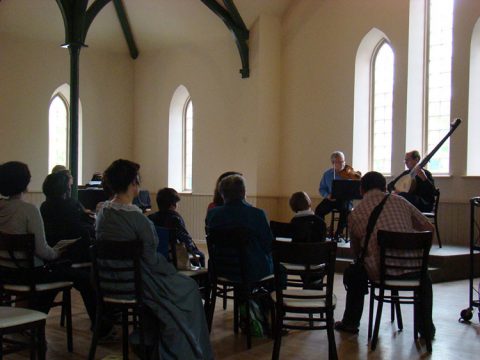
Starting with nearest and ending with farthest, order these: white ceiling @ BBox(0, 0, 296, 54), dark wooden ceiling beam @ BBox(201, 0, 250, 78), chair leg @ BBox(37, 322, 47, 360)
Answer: chair leg @ BBox(37, 322, 47, 360), dark wooden ceiling beam @ BBox(201, 0, 250, 78), white ceiling @ BBox(0, 0, 296, 54)

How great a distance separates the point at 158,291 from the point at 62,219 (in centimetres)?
135

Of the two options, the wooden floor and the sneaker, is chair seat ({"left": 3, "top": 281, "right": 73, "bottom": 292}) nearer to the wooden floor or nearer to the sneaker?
the wooden floor

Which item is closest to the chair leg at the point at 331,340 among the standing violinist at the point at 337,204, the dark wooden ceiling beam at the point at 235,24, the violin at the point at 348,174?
the standing violinist at the point at 337,204

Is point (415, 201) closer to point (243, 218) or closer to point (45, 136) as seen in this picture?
point (243, 218)

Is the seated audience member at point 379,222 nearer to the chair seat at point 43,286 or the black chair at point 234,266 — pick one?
the black chair at point 234,266

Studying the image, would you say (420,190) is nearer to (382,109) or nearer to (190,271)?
(382,109)

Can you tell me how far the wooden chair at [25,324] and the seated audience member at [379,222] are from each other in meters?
2.40

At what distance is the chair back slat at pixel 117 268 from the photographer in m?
3.45

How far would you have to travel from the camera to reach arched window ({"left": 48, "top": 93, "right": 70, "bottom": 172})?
12.7m

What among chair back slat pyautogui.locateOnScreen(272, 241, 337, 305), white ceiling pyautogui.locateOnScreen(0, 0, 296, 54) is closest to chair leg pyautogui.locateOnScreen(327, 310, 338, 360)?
chair back slat pyautogui.locateOnScreen(272, 241, 337, 305)

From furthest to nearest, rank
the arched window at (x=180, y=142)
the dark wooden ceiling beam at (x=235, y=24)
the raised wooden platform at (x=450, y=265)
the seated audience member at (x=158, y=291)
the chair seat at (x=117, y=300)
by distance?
the arched window at (x=180, y=142), the dark wooden ceiling beam at (x=235, y=24), the raised wooden platform at (x=450, y=265), the chair seat at (x=117, y=300), the seated audience member at (x=158, y=291)

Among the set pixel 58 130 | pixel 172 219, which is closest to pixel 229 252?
pixel 172 219

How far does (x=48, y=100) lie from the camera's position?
1213 cm

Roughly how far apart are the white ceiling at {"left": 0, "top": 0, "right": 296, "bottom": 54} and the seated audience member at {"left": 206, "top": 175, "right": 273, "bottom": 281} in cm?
733
